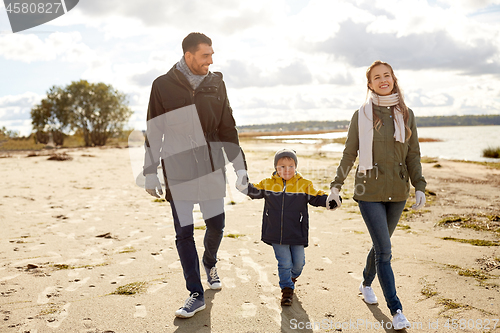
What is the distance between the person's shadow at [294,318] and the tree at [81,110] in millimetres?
40337

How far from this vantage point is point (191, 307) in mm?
3396

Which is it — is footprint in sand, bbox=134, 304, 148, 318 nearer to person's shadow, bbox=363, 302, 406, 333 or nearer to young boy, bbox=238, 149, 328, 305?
young boy, bbox=238, 149, 328, 305

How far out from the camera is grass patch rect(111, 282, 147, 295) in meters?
3.88

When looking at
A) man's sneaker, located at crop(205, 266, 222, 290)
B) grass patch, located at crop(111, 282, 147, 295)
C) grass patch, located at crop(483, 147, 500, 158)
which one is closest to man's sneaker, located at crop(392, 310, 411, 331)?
man's sneaker, located at crop(205, 266, 222, 290)

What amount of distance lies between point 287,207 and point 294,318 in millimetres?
973

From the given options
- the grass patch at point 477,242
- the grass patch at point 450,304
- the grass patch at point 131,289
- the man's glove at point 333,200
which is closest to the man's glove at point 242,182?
the man's glove at point 333,200

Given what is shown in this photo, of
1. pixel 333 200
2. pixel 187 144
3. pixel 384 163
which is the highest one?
pixel 187 144

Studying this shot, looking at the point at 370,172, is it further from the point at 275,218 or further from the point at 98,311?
the point at 98,311

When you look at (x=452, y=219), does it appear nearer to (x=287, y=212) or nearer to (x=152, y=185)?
(x=287, y=212)

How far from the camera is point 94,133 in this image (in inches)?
1618

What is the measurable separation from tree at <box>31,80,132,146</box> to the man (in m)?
39.7

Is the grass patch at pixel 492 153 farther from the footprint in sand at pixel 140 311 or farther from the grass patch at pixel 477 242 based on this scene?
the footprint in sand at pixel 140 311

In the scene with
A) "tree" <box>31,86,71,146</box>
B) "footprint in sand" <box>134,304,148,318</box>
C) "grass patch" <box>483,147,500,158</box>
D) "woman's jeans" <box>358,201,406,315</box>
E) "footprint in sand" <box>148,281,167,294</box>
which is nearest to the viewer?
"woman's jeans" <box>358,201,406,315</box>

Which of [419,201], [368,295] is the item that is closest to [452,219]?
[368,295]
